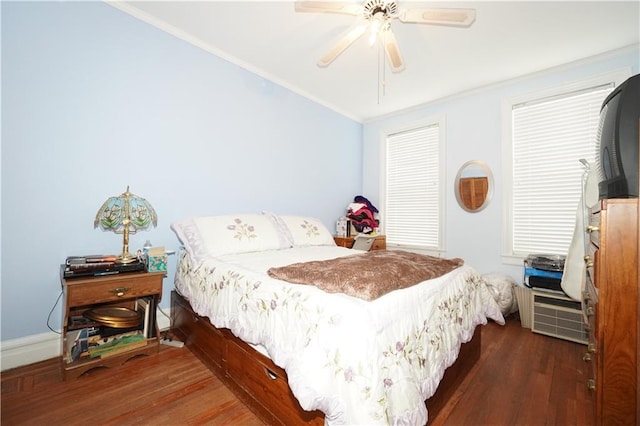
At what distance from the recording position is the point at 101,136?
6.48 ft

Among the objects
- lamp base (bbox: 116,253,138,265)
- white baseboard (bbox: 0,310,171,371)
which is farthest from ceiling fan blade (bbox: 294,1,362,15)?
white baseboard (bbox: 0,310,171,371)

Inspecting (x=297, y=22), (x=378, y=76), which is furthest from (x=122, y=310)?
(x=378, y=76)

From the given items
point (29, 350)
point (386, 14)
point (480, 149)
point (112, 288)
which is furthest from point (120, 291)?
point (480, 149)

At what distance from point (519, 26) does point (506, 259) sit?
2.25 meters

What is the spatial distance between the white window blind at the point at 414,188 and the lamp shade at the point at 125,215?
313 centimetres

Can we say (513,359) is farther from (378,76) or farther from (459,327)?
(378,76)

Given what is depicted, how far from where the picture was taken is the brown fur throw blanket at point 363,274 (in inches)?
46.0

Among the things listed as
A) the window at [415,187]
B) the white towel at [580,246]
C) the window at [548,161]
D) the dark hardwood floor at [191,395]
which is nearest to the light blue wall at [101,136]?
the dark hardwood floor at [191,395]

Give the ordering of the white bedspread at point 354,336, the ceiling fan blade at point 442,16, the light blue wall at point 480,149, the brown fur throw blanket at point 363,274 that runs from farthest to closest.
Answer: the light blue wall at point 480,149 < the ceiling fan blade at point 442,16 < the brown fur throw blanket at point 363,274 < the white bedspread at point 354,336

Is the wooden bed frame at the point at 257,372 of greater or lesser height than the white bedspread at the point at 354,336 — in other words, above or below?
below

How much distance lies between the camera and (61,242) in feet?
6.05

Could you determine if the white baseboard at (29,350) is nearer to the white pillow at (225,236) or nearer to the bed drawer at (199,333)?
the bed drawer at (199,333)

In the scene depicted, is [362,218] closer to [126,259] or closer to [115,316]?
[126,259]

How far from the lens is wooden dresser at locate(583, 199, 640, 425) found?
96cm
